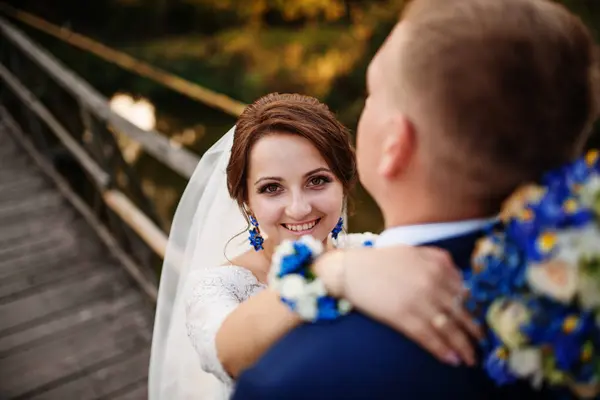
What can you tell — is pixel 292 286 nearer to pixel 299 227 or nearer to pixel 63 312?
pixel 299 227

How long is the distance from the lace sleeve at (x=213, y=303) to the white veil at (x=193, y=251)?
0.74 feet

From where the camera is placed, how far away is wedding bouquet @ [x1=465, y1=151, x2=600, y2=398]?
729mm

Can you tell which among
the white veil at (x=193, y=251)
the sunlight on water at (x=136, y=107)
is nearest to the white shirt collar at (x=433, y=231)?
the white veil at (x=193, y=251)

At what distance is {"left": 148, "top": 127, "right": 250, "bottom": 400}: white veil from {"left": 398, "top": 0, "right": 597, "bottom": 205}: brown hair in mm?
1292

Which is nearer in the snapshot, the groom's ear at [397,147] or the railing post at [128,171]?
the groom's ear at [397,147]

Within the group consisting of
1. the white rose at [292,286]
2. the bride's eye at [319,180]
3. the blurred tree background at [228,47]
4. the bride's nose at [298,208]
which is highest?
the white rose at [292,286]

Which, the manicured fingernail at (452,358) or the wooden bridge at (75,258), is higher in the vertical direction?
the manicured fingernail at (452,358)

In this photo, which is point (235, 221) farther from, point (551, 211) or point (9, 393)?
point (9, 393)

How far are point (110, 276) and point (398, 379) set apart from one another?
345cm

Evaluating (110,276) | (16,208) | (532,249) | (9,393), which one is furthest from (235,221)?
(16,208)

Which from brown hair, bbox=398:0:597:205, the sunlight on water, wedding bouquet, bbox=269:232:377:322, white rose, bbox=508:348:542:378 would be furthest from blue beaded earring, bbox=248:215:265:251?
the sunlight on water

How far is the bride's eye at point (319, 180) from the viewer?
→ 5.65 feet

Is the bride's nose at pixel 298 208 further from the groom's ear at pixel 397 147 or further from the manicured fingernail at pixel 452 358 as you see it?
the manicured fingernail at pixel 452 358

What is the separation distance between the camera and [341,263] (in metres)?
1.00
